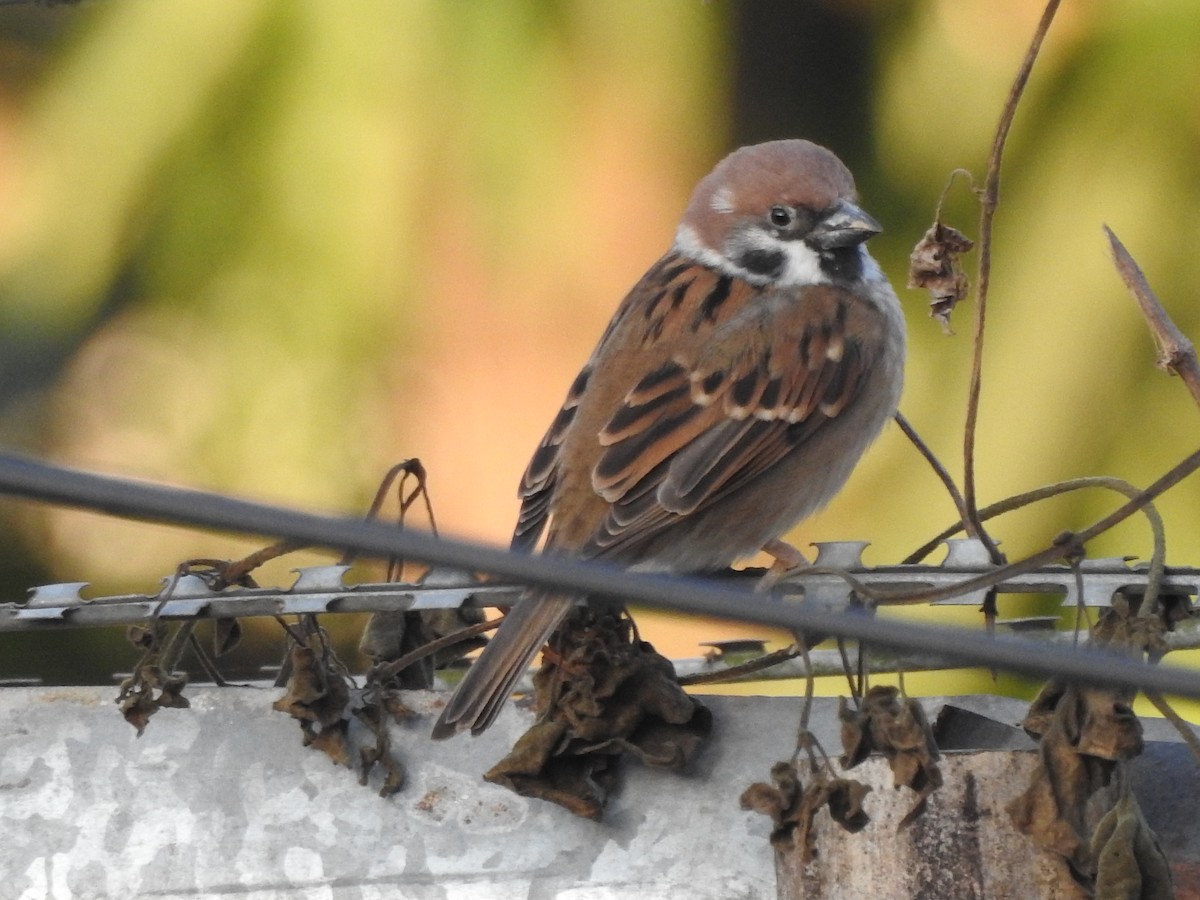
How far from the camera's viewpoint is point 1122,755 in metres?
1.57

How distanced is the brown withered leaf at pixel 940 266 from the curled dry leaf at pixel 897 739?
0.72m

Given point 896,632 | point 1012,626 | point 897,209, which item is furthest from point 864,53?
point 896,632

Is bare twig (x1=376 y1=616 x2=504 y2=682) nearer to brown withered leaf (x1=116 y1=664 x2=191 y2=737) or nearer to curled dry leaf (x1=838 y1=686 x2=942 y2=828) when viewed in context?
brown withered leaf (x1=116 y1=664 x2=191 y2=737)

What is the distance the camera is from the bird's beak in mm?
2906

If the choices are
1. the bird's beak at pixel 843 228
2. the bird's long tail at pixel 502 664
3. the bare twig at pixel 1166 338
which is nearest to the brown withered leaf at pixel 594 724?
the bird's long tail at pixel 502 664

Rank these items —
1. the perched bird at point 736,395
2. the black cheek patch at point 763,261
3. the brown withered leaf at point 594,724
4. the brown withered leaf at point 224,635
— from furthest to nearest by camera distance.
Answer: the black cheek patch at point 763,261 → the perched bird at point 736,395 → the brown withered leaf at point 224,635 → the brown withered leaf at point 594,724

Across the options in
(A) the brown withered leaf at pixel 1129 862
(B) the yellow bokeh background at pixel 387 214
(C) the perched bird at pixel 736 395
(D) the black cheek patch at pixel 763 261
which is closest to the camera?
(A) the brown withered leaf at pixel 1129 862

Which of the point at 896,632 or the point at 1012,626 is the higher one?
the point at 896,632

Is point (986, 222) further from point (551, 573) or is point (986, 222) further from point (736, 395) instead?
point (551, 573)

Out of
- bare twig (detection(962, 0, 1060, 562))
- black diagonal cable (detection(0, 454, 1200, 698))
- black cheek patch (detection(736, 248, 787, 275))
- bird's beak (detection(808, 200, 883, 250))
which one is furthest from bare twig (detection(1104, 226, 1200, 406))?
black cheek patch (detection(736, 248, 787, 275))

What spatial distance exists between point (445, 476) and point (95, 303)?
745mm

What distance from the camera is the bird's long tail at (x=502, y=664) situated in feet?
6.37

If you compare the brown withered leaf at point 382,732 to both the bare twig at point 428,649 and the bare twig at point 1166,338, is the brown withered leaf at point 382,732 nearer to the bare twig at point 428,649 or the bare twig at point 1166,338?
the bare twig at point 428,649

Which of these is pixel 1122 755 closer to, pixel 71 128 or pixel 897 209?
pixel 897 209
